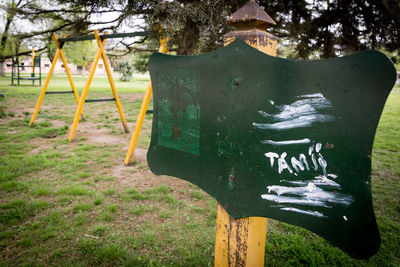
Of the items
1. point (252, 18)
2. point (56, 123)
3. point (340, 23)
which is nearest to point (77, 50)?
→ point (56, 123)

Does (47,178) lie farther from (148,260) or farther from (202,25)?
(202,25)

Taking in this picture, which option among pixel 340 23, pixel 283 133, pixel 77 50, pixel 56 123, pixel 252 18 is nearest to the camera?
pixel 283 133

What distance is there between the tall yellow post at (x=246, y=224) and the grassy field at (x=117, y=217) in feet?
3.19

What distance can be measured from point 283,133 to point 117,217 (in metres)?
2.23

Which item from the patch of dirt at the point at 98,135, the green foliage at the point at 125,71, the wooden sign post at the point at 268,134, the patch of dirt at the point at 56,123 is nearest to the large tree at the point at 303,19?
the wooden sign post at the point at 268,134

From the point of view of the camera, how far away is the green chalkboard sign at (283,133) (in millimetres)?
759

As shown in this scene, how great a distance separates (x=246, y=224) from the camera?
3.56 feet

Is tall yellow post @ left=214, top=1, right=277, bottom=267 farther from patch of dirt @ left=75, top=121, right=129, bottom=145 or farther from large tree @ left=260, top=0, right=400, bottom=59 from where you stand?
patch of dirt @ left=75, top=121, right=129, bottom=145

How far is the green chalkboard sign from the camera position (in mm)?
759

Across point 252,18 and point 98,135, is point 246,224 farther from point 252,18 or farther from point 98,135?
point 98,135

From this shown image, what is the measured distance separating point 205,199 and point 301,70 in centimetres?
244

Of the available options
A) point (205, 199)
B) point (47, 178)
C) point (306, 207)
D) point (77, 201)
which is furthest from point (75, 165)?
point (306, 207)

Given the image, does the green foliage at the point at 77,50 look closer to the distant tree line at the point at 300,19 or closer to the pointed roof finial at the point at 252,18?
the distant tree line at the point at 300,19

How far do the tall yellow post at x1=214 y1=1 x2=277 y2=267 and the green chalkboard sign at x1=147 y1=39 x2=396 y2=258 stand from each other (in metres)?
0.10
